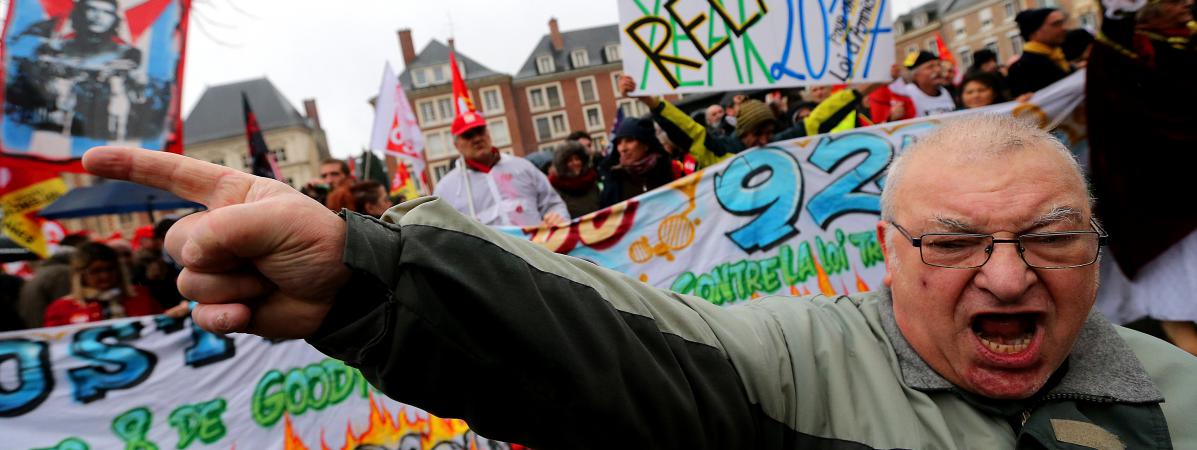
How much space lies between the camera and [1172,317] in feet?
11.7

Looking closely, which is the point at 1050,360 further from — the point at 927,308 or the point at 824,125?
the point at 824,125

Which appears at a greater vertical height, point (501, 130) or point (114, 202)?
point (501, 130)

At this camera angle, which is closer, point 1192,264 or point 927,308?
point 927,308

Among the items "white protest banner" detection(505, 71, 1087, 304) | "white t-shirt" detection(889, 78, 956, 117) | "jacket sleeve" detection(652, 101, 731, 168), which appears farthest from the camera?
"white t-shirt" detection(889, 78, 956, 117)

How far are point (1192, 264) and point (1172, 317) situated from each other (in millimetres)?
315

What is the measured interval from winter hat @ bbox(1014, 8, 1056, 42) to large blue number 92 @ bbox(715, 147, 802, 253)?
2.34m

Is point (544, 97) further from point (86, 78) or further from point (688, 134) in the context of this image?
point (86, 78)

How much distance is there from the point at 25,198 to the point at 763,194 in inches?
155

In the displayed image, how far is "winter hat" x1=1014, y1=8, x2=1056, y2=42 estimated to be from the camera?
4837mm

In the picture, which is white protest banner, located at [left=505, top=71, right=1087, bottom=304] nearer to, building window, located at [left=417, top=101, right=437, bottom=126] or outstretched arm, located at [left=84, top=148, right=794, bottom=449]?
outstretched arm, located at [left=84, top=148, right=794, bottom=449]

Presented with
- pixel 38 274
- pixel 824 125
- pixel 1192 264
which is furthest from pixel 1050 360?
pixel 38 274

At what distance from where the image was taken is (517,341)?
1.03 metres

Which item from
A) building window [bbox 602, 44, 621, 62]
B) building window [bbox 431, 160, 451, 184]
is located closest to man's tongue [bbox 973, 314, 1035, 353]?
building window [bbox 431, 160, 451, 184]

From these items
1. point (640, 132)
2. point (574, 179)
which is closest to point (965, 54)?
point (574, 179)
